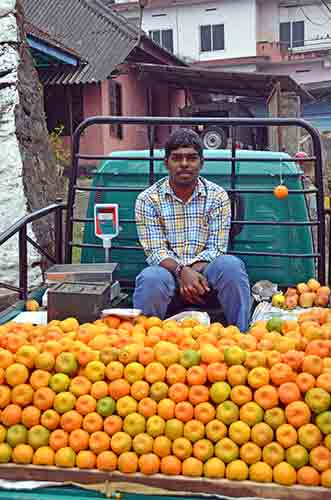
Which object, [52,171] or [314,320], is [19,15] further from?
[314,320]

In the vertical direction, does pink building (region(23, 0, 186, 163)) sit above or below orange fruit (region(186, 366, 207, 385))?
above

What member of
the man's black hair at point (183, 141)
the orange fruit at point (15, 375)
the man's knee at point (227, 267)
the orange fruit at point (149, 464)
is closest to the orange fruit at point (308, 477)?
the orange fruit at point (149, 464)

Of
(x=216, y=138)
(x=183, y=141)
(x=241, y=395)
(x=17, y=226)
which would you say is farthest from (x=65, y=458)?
(x=216, y=138)

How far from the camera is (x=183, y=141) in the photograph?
12.4 feet

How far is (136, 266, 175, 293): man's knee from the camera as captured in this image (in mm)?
3514

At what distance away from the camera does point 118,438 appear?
2279mm

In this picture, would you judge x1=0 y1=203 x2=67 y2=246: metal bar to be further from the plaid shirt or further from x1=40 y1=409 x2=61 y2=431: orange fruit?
x1=40 y1=409 x2=61 y2=431: orange fruit

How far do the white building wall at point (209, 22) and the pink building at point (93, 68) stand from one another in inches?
425

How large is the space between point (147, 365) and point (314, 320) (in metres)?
0.96

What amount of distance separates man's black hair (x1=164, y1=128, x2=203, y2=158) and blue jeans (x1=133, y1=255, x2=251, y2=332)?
0.69 meters

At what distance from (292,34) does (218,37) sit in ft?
13.3

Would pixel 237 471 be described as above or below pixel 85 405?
below

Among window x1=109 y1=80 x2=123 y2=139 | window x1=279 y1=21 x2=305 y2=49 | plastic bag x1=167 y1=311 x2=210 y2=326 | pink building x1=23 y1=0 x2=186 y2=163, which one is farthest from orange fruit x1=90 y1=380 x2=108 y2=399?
window x1=279 y1=21 x2=305 y2=49

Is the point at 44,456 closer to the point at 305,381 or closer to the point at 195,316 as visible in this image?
the point at 305,381
